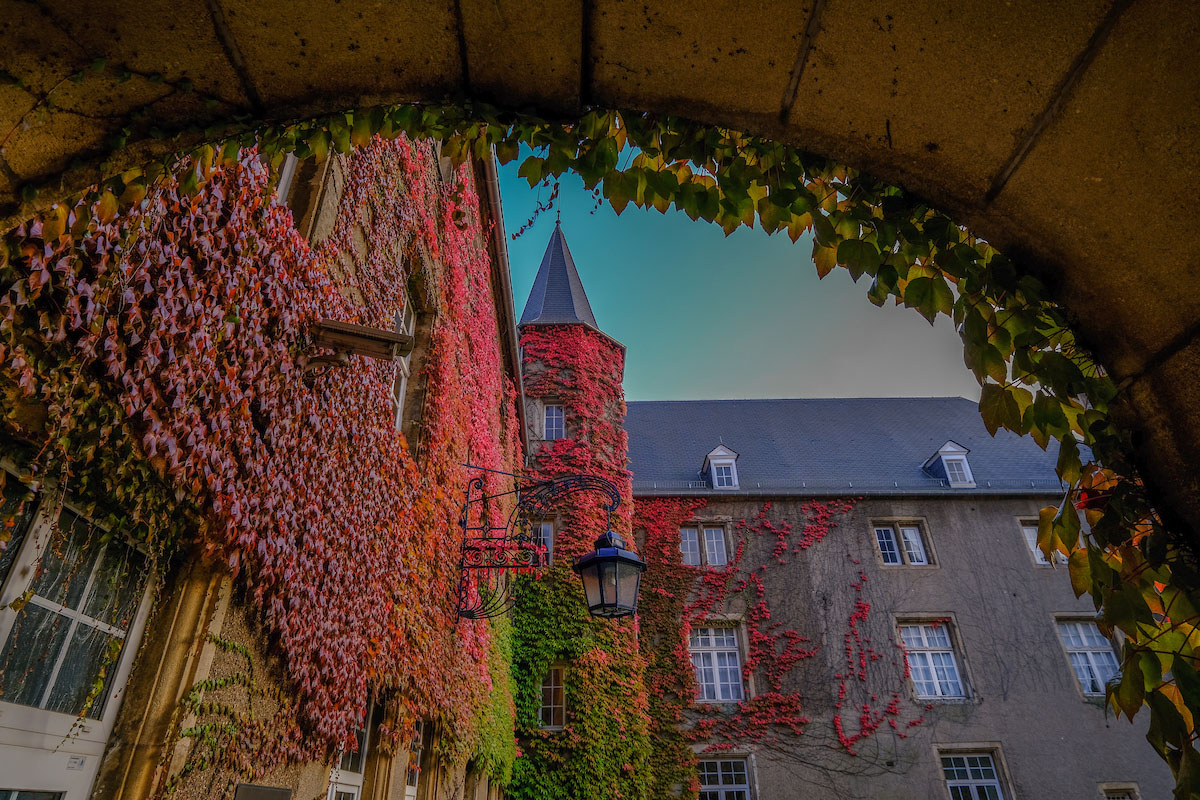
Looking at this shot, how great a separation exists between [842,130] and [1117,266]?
64 cm

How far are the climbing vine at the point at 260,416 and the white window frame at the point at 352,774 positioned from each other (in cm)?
27

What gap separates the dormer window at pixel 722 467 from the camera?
1881cm

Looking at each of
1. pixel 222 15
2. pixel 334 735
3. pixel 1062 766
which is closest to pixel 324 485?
pixel 334 735

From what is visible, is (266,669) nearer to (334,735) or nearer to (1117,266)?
(334,735)

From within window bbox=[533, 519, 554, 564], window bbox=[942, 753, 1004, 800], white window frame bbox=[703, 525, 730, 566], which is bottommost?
window bbox=[942, 753, 1004, 800]

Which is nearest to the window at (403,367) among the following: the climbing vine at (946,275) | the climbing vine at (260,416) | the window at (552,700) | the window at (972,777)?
the climbing vine at (260,416)

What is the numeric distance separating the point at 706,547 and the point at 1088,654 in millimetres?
9507

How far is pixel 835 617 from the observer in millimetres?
16312

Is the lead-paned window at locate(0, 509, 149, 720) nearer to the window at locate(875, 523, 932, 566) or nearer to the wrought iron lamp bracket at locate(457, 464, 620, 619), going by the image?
the wrought iron lamp bracket at locate(457, 464, 620, 619)

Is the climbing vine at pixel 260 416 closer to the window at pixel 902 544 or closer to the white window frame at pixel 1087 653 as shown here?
the window at pixel 902 544

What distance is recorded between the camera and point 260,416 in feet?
10.9

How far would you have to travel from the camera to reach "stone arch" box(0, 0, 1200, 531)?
1.27 m

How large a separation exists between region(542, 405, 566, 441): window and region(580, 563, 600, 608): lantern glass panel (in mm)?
10583

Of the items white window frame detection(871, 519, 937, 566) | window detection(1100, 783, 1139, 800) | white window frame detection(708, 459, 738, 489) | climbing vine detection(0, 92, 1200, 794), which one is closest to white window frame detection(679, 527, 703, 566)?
white window frame detection(708, 459, 738, 489)
